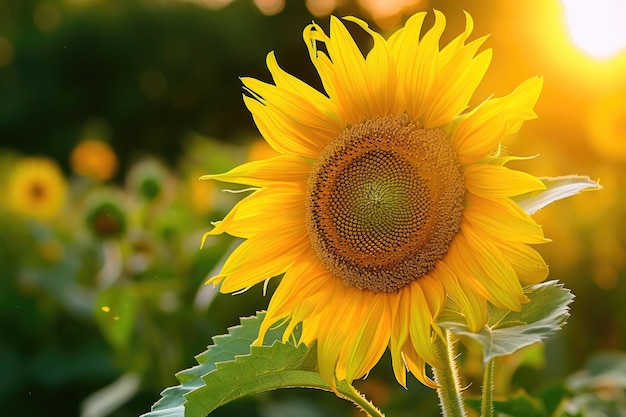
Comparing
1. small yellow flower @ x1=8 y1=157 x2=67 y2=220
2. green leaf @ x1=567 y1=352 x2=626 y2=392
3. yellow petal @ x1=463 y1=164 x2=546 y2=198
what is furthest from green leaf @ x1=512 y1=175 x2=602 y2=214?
small yellow flower @ x1=8 y1=157 x2=67 y2=220

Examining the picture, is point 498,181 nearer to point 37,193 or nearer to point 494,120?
point 494,120

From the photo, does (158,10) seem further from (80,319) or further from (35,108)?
(80,319)

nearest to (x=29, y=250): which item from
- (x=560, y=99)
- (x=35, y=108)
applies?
(x=560, y=99)

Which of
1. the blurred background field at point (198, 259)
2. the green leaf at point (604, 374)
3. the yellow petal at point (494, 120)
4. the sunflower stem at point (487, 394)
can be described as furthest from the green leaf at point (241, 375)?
the green leaf at point (604, 374)

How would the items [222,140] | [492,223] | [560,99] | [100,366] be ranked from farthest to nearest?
1. [222,140]
2. [560,99]
3. [100,366]
4. [492,223]

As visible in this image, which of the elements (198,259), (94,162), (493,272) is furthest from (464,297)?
(94,162)

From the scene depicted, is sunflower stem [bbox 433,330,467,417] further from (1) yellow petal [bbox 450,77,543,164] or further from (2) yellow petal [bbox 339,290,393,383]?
(1) yellow petal [bbox 450,77,543,164]
